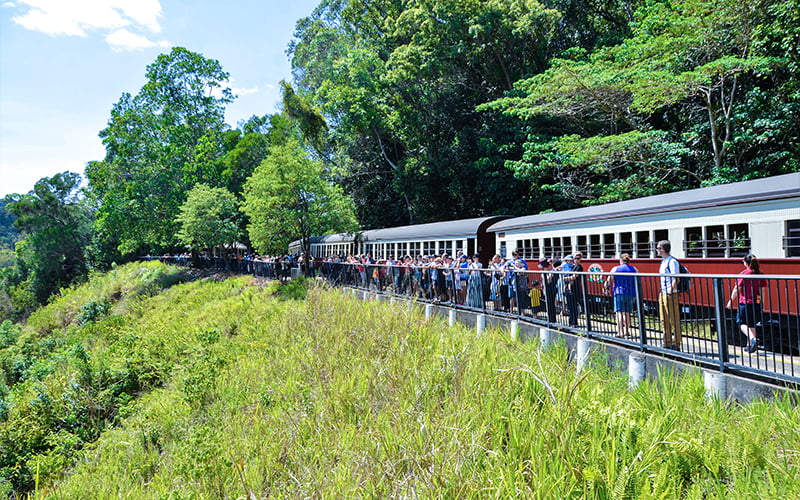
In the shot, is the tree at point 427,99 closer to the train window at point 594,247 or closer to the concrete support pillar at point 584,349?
the train window at point 594,247

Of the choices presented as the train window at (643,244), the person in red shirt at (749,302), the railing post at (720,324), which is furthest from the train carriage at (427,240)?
the railing post at (720,324)

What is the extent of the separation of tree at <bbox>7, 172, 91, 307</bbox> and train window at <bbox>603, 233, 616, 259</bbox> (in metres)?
56.2

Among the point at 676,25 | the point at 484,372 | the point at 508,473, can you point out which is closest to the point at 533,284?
the point at 484,372

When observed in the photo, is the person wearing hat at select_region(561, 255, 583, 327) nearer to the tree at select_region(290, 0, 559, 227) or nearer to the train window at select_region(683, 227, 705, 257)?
the train window at select_region(683, 227, 705, 257)

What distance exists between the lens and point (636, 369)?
588cm

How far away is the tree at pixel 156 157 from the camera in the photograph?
115ft

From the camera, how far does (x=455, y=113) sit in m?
32.1

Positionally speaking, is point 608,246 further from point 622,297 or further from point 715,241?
point 622,297

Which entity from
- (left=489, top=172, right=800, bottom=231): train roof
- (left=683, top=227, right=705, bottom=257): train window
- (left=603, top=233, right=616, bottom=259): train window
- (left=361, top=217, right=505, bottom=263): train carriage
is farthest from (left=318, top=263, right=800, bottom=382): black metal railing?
(left=361, top=217, right=505, bottom=263): train carriage

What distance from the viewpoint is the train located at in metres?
8.65

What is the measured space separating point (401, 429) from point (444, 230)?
15.3 meters

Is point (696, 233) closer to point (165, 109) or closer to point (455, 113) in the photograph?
point (455, 113)

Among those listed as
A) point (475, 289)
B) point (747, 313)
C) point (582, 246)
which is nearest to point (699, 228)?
point (582, 246)

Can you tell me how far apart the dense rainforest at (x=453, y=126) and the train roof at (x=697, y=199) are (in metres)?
5.36
